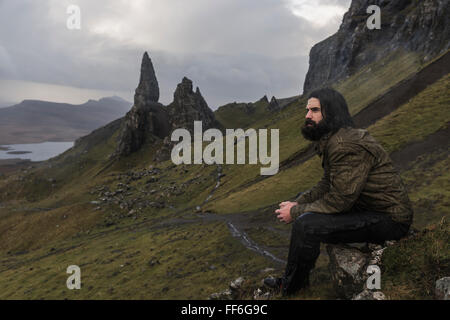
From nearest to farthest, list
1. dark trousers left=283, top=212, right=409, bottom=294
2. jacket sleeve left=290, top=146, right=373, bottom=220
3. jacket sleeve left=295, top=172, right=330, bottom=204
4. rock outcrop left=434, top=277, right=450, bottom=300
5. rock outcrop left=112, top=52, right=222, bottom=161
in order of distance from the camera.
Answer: rock outcrop left=434, top=277, right=450, bottom=300
jacket sleeve left=290, top=146, right=373, bottom=220
dark trousers left=283, top=212, right=409, bottom=294
jacket sleeve left=295, top=172, right=330, bottom=204
rock outcrop left=112, top=52, right=222, bottom=161

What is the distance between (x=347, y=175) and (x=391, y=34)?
411 ft

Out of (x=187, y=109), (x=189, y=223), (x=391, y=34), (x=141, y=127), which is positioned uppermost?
(x=391, y=34)

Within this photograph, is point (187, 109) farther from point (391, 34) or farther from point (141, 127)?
point (391, 34)

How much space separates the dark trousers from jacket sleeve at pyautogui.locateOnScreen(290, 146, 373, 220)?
0.40 metres

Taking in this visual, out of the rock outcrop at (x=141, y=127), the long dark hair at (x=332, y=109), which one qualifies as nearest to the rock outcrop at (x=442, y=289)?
the long dark hair at (x=332, y=109)

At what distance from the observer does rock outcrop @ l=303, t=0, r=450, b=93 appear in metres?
74.8

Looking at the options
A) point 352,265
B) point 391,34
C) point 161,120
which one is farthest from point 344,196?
point 161,120

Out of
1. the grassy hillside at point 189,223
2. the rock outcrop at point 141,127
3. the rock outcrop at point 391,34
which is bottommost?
the grassy hillside at point 189,223

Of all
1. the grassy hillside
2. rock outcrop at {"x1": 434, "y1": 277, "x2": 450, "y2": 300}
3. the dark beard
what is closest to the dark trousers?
the grassy hillside

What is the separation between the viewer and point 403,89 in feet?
171

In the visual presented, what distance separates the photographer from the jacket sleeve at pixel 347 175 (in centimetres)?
621

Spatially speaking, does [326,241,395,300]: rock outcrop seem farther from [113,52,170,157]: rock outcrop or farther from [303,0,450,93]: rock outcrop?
[113,52,170,157]: rock outcrop

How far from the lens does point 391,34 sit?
105 m

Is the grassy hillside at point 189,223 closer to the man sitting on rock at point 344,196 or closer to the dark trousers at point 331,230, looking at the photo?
the dark trousers at point 331,230
